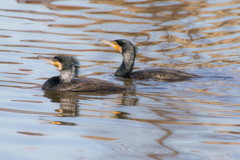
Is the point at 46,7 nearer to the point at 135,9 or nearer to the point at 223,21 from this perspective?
the point at 135,9

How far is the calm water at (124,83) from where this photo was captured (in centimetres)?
682

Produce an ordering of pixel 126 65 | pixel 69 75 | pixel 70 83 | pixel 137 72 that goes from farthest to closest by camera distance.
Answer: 1. pixel 126 65
2. pixel 137 72
3. pixel 69 75
4. pixel 70 83

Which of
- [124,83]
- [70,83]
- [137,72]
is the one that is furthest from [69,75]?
[137,72]

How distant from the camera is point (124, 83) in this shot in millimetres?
12078

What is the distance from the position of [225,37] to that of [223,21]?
6.48 feet

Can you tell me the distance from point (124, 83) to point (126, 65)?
75 cm

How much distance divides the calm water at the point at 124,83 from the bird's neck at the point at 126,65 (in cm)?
21

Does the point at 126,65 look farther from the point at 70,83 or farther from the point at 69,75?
the point at 70,83

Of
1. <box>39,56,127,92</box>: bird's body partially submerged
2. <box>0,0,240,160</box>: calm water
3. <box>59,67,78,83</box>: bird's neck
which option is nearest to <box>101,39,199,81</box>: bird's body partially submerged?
<box>0,0,240,160</box>: calm water

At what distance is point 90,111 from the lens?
875 cm

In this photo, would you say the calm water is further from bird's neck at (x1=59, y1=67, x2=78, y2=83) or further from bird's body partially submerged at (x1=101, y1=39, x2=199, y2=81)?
bird's neck at (x1=59, y1=67, x2=78, y2=83)

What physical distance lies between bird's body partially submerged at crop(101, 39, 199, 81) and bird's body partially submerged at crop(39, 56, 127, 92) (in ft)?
4.20

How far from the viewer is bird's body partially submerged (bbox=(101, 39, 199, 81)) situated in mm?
11953

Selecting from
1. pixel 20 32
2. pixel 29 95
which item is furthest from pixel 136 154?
pixel 20 32
